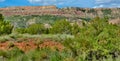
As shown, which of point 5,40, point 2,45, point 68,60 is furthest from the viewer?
point 5,40

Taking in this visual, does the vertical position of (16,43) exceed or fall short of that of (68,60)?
it falls short

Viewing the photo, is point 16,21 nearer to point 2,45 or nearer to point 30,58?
point 2,45

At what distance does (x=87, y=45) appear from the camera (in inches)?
656

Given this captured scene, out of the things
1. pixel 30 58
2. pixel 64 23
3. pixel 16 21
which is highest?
pixel 30 58

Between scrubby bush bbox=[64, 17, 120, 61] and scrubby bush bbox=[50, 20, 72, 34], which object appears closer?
scrubby bush bbox=[64, 17, 120, 61]

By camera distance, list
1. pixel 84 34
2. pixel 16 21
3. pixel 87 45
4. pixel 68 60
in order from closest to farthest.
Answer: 1. pixel 68 60
2. pixel 87 45
3. pixel 84 34
4. pixel 16 21

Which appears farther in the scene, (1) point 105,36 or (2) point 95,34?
(2) point 95,34

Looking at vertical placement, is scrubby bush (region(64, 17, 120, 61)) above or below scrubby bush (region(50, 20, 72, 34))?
above

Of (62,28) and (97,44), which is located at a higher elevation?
(97,44)

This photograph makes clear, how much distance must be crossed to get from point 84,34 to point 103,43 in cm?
222

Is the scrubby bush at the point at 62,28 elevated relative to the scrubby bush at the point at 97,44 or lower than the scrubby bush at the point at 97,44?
lower

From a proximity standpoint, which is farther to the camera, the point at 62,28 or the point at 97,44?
the point at 62,28

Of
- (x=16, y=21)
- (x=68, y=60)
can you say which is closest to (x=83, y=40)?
(x=68, y=60)

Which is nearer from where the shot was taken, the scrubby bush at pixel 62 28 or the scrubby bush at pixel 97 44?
the scrubby bush at pixel 97 44
